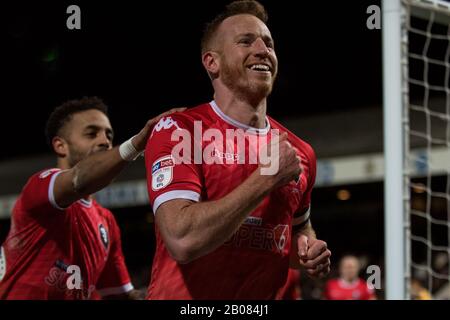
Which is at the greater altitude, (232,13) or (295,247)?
(232,13)

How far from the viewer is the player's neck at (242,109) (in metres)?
2.85

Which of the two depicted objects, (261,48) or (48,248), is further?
(48,248)

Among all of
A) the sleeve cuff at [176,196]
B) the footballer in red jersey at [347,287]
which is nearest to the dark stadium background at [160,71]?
the sleeve cuff at [176,196]

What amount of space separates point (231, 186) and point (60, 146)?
1.44 m

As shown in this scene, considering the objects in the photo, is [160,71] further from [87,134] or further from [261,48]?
[261,48]

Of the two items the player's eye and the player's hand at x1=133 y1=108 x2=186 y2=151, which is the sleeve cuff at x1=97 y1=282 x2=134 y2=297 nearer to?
the player's hand at x1=133 y1=108 x2=186 y2=151

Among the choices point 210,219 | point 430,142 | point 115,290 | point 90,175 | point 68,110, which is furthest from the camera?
point 430,142

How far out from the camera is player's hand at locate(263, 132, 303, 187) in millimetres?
2464

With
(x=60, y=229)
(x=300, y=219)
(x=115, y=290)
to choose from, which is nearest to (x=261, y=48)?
(x=300, y=219)

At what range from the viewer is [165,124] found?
2.75m

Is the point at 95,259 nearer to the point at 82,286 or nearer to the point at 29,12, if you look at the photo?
the point at 82,286

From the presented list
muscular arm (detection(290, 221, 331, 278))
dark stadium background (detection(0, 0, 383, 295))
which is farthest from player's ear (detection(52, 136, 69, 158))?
muscular arm (detection(290, 221, 331, 278))

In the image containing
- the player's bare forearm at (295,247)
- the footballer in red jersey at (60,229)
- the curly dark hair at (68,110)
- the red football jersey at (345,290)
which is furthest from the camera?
the red football jersey at (345,290)

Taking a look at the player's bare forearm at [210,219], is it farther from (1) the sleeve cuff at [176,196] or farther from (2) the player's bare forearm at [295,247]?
(2) the player's bare forearm at [295,247]
